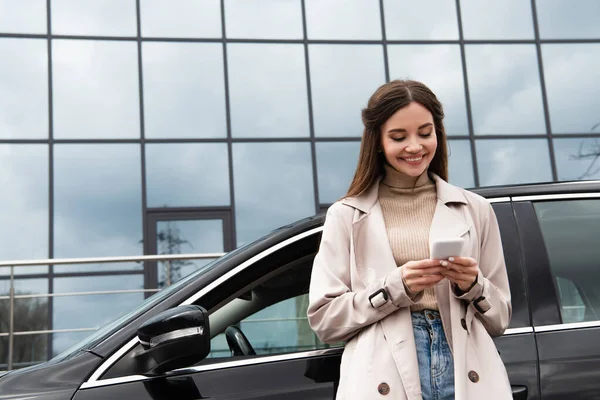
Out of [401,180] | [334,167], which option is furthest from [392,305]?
[334,167]

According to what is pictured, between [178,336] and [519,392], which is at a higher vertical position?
[178,336]

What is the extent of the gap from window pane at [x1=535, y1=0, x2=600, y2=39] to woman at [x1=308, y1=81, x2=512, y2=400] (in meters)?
10.8

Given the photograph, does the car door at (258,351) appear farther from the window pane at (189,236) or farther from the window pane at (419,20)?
the window pane at (419,20)

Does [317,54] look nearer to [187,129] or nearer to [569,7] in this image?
[187,129]

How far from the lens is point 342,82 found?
434 inches

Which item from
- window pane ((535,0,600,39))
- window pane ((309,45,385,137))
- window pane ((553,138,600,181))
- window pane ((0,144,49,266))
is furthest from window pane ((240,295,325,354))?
window pane ((535,0,600,39))

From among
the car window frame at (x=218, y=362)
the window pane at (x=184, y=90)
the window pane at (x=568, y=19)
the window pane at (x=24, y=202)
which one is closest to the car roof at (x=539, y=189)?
the car window frame at (x=218, y=362)

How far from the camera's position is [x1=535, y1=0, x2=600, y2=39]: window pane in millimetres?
11930

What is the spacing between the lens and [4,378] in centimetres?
215

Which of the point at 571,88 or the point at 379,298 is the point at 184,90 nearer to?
the point at 571,88

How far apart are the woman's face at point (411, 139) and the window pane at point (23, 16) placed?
31.4 ft

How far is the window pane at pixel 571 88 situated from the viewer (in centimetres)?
1168

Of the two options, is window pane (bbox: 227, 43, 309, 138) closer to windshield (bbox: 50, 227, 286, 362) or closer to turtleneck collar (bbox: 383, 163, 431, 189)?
windshield (bbox: 50, 227, 286, 362)

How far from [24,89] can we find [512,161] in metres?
7.23
